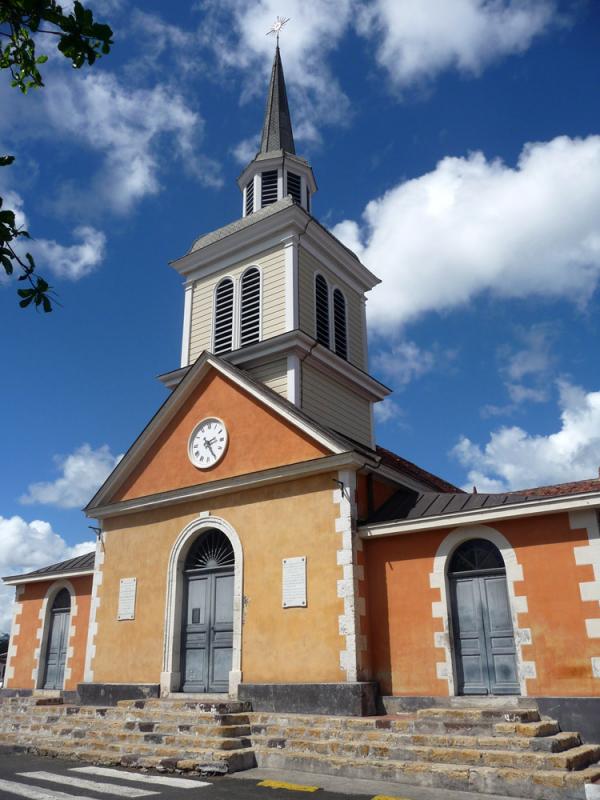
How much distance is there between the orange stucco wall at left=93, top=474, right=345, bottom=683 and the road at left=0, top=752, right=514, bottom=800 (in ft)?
9.29

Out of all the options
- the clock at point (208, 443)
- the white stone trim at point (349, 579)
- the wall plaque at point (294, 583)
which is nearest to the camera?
the white stone trim at point (349, 579)

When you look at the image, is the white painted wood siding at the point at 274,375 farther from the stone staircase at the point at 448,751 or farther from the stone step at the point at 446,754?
the stone step at the point at 446,754

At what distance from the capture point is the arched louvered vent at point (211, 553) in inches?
557

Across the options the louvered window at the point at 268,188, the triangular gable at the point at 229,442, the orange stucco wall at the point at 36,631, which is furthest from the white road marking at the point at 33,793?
the louvered window at the point at 268,188

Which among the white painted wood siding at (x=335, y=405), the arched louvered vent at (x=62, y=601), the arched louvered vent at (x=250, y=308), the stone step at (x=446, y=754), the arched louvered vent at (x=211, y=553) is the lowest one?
the stone step at (x=446, y=754)

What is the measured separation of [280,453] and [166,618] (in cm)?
430

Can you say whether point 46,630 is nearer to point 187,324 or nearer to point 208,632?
point 208,632

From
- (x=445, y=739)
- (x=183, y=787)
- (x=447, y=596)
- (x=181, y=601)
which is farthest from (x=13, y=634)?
(x=445, y=739)

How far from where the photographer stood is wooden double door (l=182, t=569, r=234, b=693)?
44.2 ft

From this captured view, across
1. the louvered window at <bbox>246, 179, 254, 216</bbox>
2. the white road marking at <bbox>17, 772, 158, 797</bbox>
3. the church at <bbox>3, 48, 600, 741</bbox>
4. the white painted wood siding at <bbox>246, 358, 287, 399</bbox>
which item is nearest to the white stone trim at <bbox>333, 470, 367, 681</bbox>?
the church at <bbox>3, 48, 600, 741</bbox>

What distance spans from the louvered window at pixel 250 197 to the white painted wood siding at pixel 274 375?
6150mm

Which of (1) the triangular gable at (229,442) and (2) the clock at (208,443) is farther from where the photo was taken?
(2) the clock at (208,443)

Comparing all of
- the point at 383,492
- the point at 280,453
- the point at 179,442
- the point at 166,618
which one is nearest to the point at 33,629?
the point at 166,618

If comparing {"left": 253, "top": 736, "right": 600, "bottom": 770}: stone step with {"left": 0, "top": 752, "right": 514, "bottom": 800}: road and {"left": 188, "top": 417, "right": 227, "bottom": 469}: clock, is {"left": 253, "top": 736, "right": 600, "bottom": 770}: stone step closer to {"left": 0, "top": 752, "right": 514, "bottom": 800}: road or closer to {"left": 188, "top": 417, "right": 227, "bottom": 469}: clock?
{"left": 0, "top": 752, "right": 514, "bottom": 800}: road
